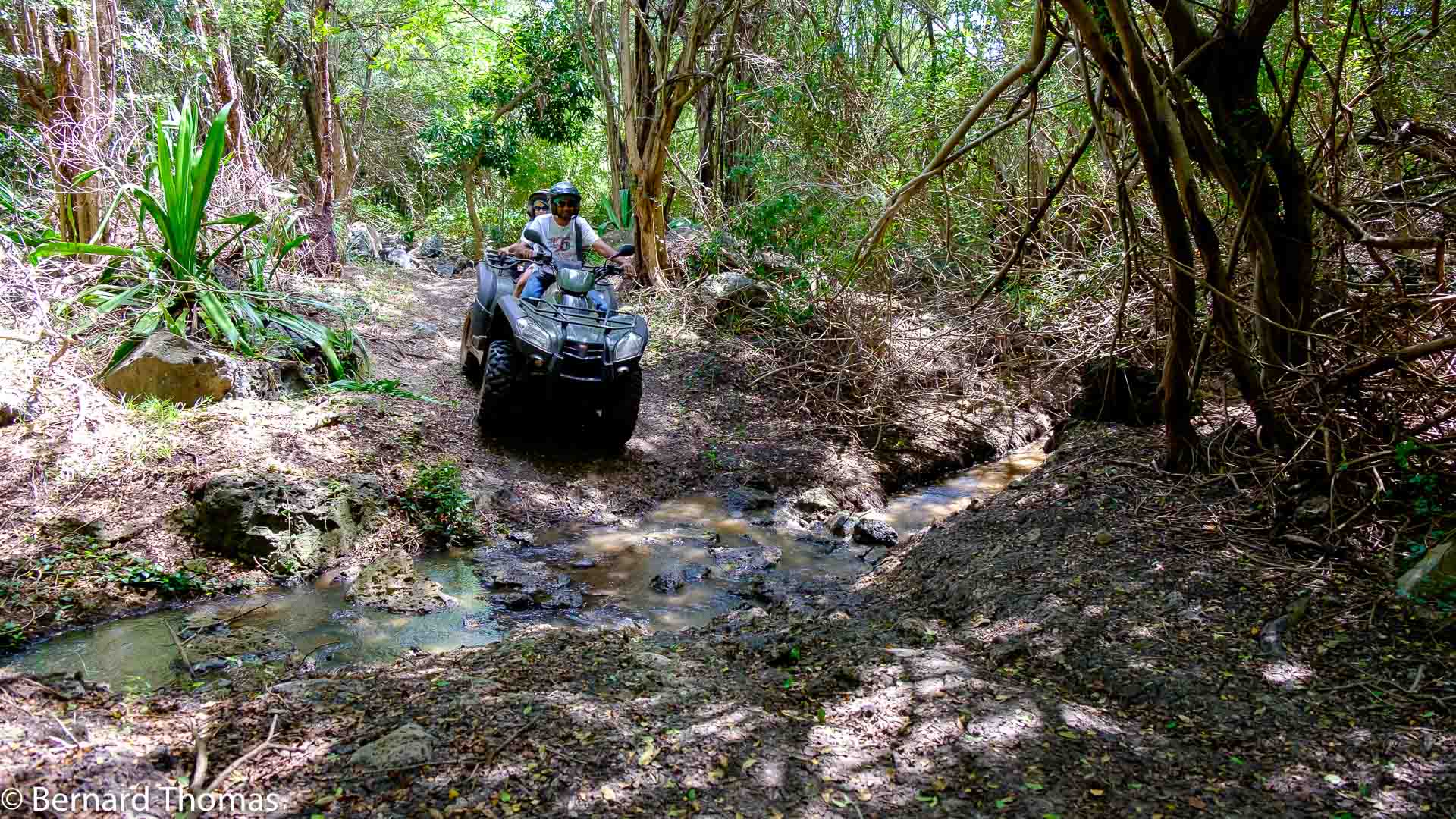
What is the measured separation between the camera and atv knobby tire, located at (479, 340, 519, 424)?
580 centimetres

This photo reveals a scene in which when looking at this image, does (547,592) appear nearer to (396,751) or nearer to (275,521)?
(275,521)

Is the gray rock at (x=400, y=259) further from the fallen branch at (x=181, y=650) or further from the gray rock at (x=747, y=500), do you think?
the fallen branch at (x=181, y=650)

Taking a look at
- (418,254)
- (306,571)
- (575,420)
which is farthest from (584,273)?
(418,254)

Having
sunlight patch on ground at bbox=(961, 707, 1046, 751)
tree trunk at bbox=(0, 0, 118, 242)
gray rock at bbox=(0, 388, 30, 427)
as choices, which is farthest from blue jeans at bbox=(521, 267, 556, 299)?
sunlight patch on ground at bbox=(961, 707, 1046, 751)

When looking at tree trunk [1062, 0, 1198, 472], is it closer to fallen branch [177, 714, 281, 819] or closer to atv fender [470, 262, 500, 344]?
fallen branch [177, 714, 281, 819]

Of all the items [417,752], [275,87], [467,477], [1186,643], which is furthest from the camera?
[275,87]

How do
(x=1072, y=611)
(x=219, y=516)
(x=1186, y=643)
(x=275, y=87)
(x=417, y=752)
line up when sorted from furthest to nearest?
(x=275, y=87) < (x=219, y=516) < (x=1072, y=611) < (x=1186, y=643) < (x=417, y=752)

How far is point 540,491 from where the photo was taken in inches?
225

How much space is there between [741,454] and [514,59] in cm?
A: 942

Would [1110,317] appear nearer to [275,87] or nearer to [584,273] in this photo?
[584,273]

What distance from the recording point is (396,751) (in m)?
2.31

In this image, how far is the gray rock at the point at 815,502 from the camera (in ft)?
20.2

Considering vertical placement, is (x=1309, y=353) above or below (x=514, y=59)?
below

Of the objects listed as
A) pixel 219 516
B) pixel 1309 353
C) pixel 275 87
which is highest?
pixel 275 87
